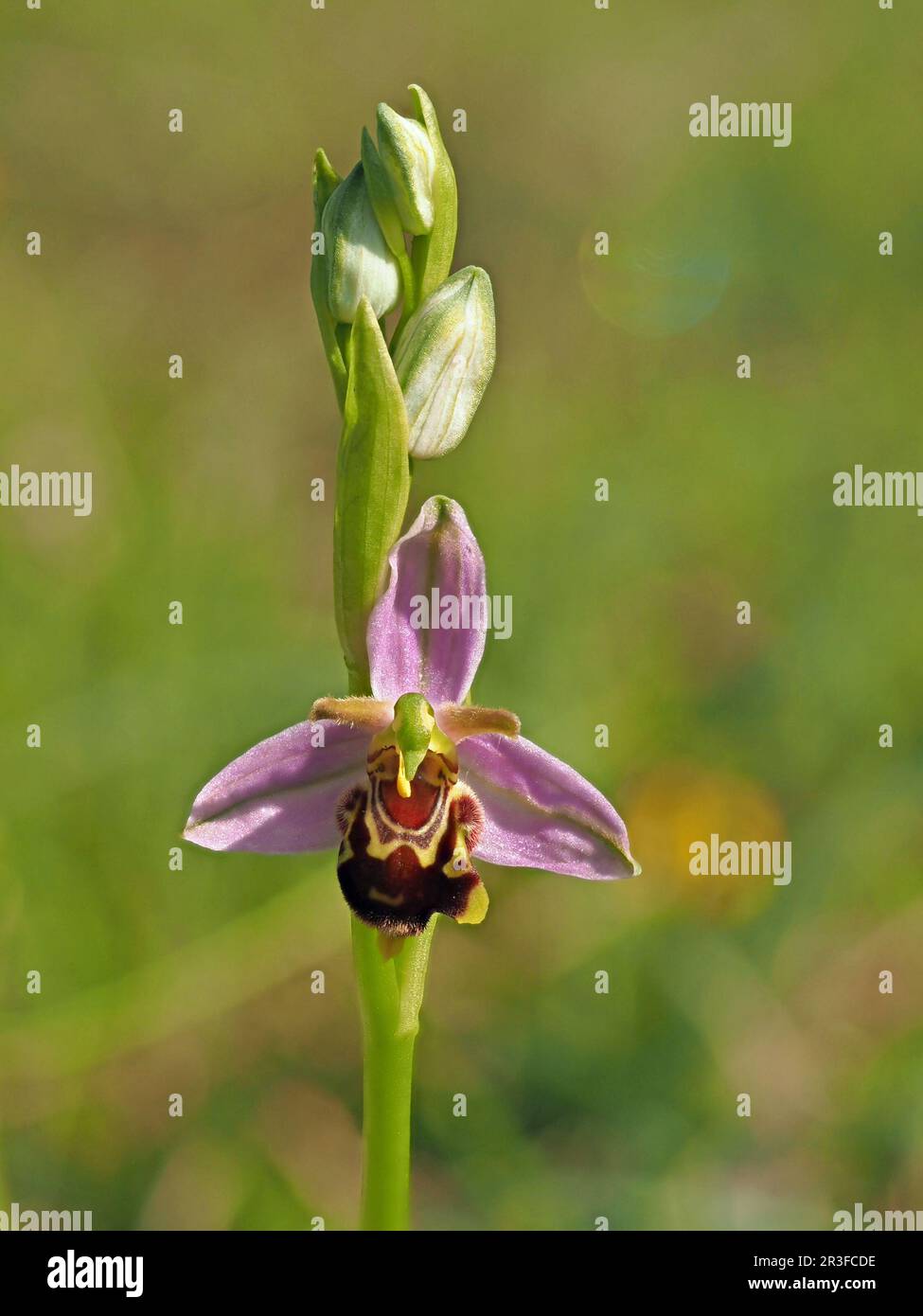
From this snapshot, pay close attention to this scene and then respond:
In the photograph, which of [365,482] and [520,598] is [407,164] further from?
[520,598]

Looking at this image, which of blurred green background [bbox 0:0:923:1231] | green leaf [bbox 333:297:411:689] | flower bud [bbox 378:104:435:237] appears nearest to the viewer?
green leaf [bbox 333:297:411:689]

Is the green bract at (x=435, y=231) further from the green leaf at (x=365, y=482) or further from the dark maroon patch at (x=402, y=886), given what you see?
the dark maroon patch at (x=402, y=886)

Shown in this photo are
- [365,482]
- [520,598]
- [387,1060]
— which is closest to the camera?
[365,482]

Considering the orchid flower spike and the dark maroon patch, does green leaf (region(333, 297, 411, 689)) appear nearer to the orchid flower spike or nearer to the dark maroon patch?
the orchid flower spike

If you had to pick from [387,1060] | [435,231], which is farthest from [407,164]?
[387,1060]

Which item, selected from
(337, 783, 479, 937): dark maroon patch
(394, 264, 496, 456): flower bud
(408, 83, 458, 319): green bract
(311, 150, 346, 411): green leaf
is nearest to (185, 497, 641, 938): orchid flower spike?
(337, 783, 479, 937): dark maroon patch

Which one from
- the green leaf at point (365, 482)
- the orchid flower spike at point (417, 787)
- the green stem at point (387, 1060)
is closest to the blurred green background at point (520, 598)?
the green stem at point (387, 1060)
